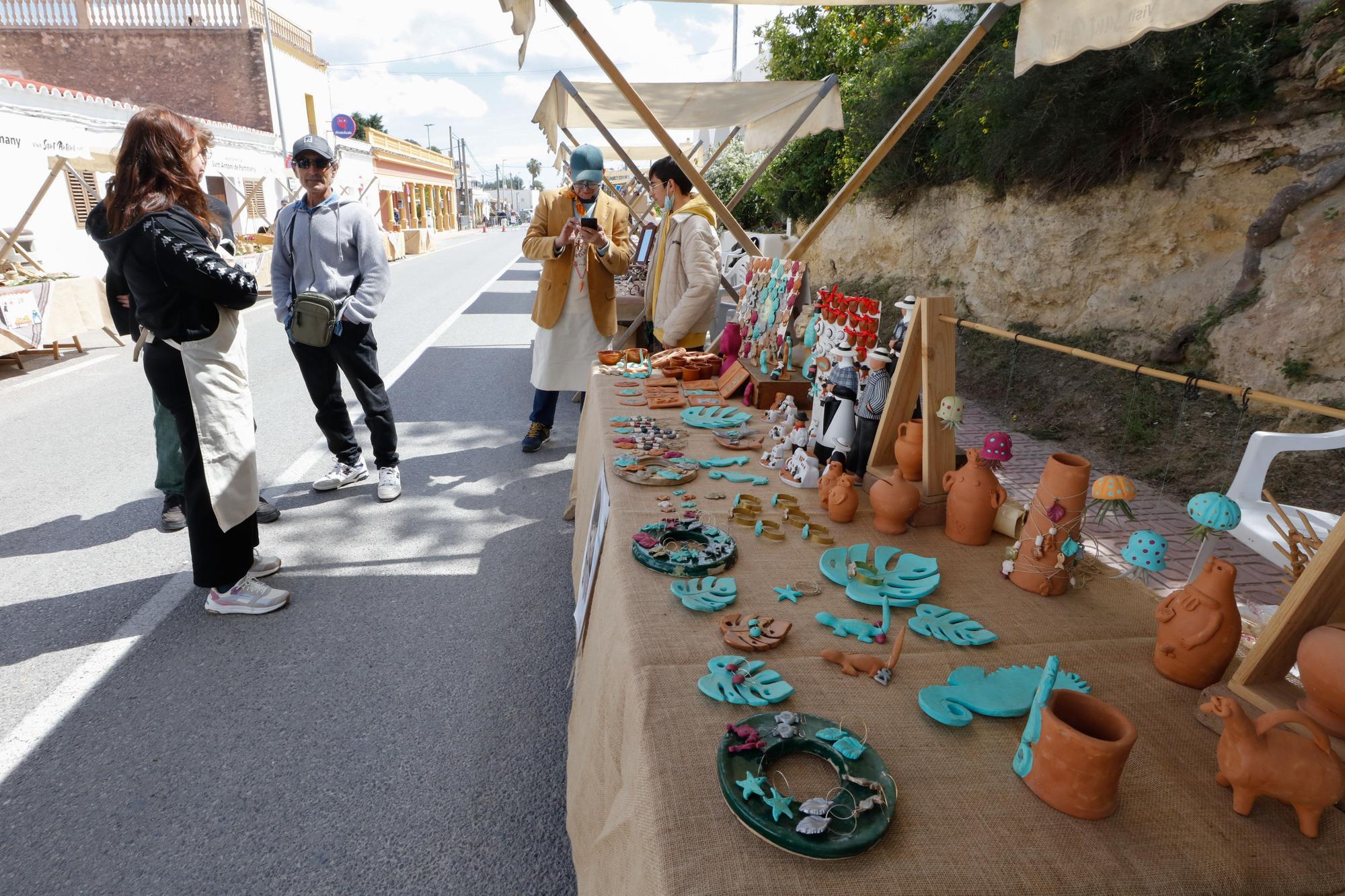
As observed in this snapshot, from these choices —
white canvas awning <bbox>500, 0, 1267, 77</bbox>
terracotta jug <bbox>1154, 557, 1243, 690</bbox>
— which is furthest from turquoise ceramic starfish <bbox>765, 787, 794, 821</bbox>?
white canvas awning <bbox>500, 0, 1267, 77</bbox>

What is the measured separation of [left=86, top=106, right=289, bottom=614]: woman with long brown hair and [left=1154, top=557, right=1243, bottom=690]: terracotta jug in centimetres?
270

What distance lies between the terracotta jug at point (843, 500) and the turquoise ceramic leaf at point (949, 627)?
17.3 inches

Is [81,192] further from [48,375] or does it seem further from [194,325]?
[194,325]

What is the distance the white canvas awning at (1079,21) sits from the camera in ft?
7.02

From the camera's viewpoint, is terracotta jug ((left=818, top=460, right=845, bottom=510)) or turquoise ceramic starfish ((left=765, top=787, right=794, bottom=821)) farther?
terracotta jug ((left=818, top=460, right=845, bottom=510))

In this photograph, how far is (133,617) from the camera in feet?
8.94

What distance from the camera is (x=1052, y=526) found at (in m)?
1.50

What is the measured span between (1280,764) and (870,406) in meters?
1.27

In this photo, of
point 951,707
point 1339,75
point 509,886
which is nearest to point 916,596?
point 951,707

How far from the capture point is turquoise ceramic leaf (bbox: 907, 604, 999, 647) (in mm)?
1353

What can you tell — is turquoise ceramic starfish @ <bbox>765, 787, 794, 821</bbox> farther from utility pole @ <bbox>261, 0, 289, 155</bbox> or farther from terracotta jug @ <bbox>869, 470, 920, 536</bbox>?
utility pole @ <bbox>261, 0, 289, 155</bbox>

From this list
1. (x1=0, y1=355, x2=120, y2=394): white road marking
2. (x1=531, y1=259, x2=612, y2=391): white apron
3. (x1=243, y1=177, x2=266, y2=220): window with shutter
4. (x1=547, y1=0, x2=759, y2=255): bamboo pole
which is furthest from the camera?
(x1=243, y1=177, x2=266, y2=220): window with shutter

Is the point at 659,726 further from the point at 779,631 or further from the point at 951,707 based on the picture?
the point at 951,707

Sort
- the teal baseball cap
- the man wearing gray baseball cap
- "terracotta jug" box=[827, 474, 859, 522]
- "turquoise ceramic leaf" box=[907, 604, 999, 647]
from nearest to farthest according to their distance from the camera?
"turquoise ceramic leaf" box=[907, 604, 999, 647]
"terracotta jug" box=[827, 474, 859, 522]
the man wearing gray baseball cap
the teal baseball cap
